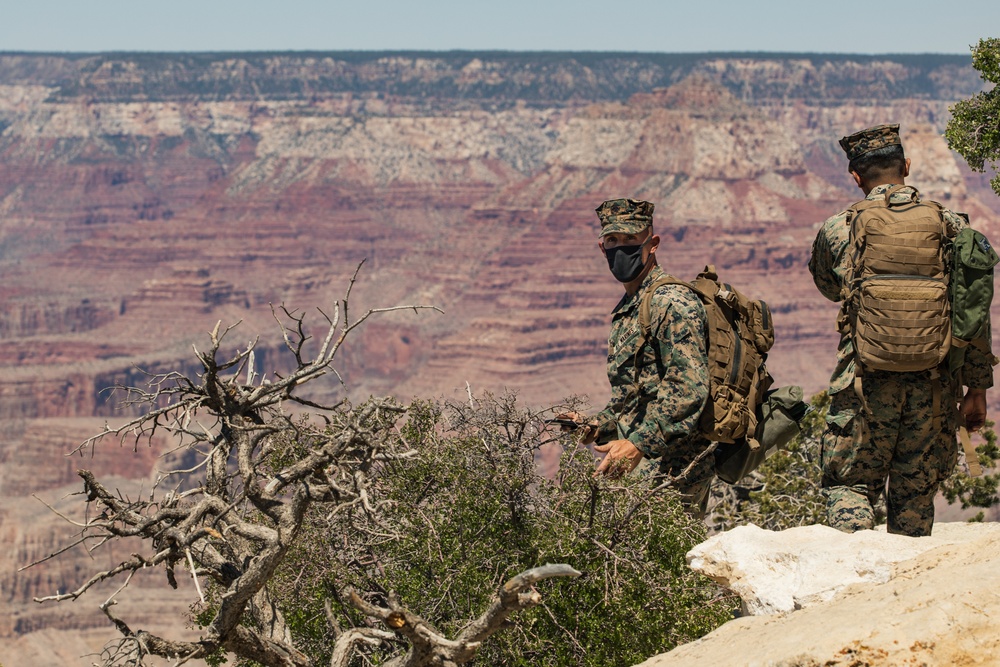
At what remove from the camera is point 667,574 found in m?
6.78

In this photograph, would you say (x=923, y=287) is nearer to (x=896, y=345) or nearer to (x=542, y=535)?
(x=896, y=345)

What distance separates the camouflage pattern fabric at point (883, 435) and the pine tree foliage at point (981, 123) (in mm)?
6073

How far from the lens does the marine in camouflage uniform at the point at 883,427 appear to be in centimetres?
734

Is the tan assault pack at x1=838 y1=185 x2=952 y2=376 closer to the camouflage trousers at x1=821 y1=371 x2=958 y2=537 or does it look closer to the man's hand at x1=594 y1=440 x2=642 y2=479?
the camouflage trousers at x1=821 y1=371 x2=958 y2=537

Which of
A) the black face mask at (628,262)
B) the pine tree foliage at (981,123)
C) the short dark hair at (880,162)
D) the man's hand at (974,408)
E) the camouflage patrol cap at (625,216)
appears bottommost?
the man's hand at (974,408)

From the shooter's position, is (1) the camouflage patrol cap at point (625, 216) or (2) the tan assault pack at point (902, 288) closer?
(2) the tan assault pack at point (902, 288)

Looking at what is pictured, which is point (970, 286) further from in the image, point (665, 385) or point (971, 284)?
point (665, 385)

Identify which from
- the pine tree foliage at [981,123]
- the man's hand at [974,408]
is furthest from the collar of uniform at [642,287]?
the pine tree foliage at [981,123]

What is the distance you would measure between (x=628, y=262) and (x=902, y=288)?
157 centimetres

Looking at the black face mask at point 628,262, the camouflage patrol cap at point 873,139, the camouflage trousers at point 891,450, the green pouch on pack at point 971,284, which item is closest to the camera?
the green pouch on pack at point 971,284

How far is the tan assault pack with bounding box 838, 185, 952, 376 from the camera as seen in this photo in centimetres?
696

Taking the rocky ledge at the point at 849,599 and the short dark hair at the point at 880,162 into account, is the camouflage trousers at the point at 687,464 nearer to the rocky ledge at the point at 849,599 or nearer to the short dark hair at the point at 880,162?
the rocky ledge at the point at 849,599

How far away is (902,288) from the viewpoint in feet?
22.9

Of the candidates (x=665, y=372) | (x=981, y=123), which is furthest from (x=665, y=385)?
(x=981, y=123)
